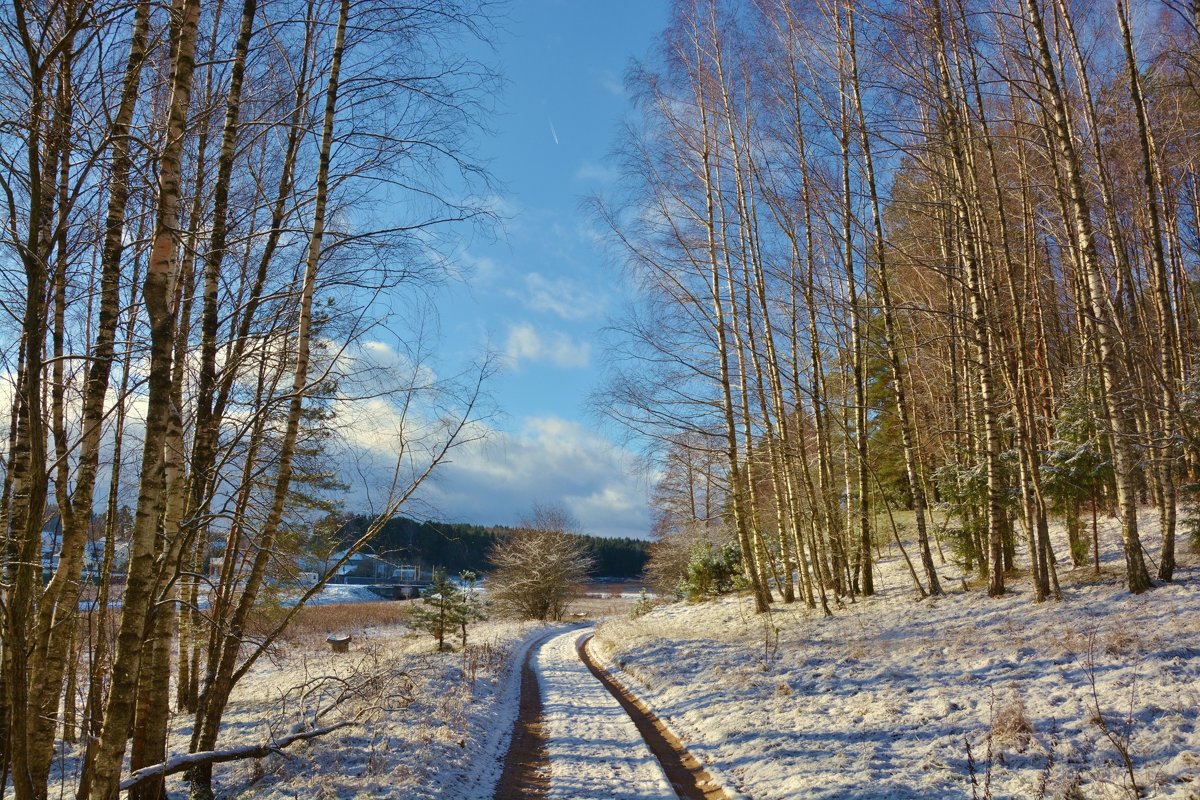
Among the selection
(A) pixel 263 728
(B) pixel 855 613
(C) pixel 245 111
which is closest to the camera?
(C) pixel 245 111

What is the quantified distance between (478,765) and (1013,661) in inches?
241

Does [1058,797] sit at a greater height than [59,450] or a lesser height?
lesser

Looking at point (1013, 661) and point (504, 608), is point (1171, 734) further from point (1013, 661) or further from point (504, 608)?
point (504, 608)

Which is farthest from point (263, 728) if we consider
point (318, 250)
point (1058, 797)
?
point (1058, 797)

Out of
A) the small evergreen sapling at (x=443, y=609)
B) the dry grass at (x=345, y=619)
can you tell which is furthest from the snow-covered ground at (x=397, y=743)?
the dry grass at (x=345, y=619)

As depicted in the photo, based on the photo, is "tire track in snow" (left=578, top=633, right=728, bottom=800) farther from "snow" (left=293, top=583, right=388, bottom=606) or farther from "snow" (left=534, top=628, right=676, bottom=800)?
"snow" (left=293, top=583, right=388, bottom=606)

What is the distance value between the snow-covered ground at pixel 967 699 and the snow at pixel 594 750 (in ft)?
2.19

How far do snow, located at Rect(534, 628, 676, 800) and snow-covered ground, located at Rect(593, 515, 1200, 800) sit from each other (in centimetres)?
67

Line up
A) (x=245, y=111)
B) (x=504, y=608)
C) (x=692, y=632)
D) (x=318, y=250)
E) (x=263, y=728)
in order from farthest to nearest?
(x=504, y=608)
(x=692, y=632)
(x=263, y=728)
(x=245, y=111)
(x=318, y=250)

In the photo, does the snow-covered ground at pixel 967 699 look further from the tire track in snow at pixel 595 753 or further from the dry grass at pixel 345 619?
the dry grass at pixel 345 619

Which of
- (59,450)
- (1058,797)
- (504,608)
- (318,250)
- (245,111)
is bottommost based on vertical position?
(504,608)

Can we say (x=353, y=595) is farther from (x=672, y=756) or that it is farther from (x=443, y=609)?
(x=672, y=756)

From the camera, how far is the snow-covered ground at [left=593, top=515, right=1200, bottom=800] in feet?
16.4

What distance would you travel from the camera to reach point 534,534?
41.3 meters
